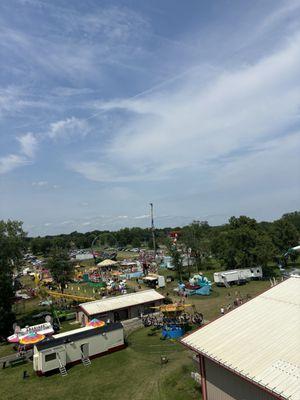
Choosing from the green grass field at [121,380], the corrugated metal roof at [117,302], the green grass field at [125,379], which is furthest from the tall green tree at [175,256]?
the green grass field at [121,380]

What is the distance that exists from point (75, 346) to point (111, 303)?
12.7 m

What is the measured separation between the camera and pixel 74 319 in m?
45.0

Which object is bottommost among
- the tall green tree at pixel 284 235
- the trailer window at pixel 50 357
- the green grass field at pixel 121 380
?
the green grass field at pixel 121 380

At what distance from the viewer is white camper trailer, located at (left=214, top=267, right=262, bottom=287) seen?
56.9 meters

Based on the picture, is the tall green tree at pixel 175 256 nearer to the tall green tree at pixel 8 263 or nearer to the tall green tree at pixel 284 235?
the tall green tree at pixel 284 235

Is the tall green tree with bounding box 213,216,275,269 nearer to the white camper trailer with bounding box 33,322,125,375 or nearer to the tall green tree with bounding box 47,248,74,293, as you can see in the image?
the tall green tree with bounding box 47,248,74,293

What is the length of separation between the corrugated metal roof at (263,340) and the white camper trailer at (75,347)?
42.2 feet

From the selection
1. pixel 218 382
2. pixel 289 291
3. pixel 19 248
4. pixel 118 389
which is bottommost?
pixel 118 389

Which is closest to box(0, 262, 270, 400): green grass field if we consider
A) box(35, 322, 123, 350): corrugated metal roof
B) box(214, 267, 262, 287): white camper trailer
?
box(35, 322, 123, 350): corrugated metal roof

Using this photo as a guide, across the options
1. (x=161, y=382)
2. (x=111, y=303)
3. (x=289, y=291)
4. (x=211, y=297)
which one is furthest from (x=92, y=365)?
(x=211, y=297)

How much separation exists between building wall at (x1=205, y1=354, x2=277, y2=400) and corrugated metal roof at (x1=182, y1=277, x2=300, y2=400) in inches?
35.4

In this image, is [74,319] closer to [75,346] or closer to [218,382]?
[75,346]

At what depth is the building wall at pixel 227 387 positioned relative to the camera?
15477 mm

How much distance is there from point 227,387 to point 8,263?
35501 mm
